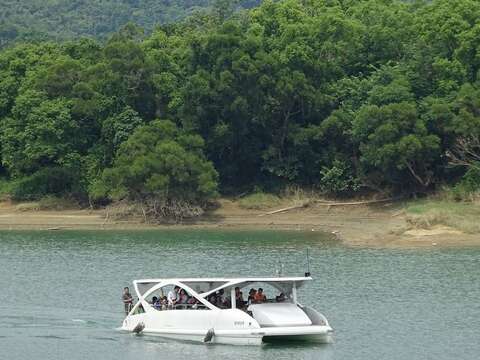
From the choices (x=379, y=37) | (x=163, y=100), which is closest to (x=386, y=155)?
(x=379, y=37)

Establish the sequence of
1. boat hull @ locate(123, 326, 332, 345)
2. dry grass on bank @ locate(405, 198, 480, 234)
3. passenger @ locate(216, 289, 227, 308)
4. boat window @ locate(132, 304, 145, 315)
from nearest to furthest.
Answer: boat hull @ locate(123, 326, 332, 345), passenger @ locate(216, 289, 227, 308), boat window @ locate(132, 304, 145, 315), dry grass on bank @ locate(405, 198, 480, 234)

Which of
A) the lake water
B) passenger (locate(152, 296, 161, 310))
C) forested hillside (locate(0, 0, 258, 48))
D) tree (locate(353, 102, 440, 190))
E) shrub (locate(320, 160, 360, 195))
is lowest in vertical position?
the lake water

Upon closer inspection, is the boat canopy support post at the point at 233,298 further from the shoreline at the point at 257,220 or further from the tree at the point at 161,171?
the tree at the point at 161,171

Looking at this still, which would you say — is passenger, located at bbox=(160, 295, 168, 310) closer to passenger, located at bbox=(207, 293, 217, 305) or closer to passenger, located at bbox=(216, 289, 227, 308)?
passenger, located at bbox=(207, 293, 217, 305)

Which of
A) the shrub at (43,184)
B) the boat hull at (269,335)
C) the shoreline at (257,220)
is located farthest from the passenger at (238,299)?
the shrub at (43,184)

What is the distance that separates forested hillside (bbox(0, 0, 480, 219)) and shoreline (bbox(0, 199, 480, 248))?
190 cm

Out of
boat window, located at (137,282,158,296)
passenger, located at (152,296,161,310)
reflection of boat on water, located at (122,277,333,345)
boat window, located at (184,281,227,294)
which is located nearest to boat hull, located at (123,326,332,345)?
reflection of boat on water, located at (122,277,333,345)

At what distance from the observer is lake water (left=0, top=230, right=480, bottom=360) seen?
42.6 m

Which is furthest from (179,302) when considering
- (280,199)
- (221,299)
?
(280,199)

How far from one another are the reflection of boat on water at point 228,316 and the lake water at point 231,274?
53 cm

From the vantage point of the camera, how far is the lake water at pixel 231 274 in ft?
140

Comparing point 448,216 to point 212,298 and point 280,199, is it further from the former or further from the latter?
point 212,298

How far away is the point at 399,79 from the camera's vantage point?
8131cm

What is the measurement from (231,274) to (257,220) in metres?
22.4
